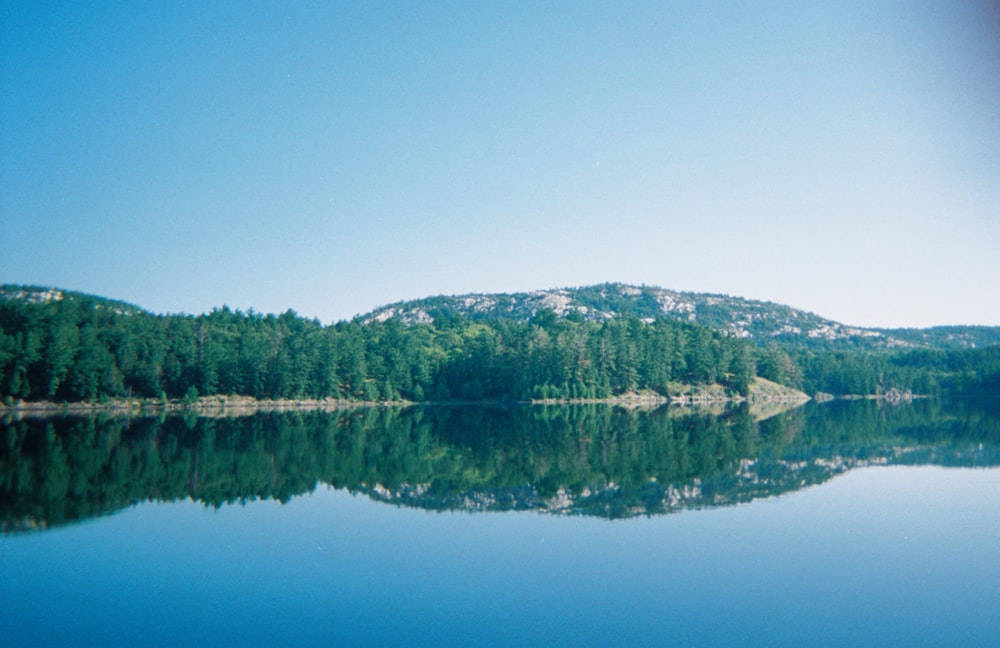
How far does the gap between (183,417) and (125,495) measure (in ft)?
167

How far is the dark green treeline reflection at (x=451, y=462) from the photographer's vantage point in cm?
2825

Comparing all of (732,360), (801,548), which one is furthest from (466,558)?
(732,360)

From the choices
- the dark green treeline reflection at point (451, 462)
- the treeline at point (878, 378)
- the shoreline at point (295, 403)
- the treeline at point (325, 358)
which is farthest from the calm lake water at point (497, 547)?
the treeline at point (878, 378)

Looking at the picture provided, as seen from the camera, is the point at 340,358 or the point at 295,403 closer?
the point at 295,403

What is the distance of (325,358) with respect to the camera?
367ft

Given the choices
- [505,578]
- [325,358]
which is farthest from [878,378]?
[505,578]

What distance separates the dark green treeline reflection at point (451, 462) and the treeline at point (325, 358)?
26.3 metres

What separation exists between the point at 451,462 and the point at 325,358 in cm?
7783

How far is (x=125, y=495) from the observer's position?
28.7m

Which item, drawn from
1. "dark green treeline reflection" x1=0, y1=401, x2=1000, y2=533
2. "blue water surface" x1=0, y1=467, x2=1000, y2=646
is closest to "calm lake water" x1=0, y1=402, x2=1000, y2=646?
"blue water surface" x1=0, y1=467, x2=1000, y2=646

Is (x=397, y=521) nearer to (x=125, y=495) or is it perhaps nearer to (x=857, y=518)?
(x=125, y=495)

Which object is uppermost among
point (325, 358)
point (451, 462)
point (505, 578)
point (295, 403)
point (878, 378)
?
point (325, 358)

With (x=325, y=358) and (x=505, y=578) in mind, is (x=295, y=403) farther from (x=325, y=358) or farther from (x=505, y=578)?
(x=505, y=578)

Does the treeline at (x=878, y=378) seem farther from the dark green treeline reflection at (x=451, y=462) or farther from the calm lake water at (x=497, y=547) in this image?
the calm lake water at (x=497, y=547)
